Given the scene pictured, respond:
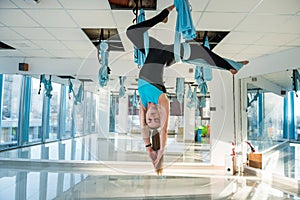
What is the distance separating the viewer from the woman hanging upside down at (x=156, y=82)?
139cm

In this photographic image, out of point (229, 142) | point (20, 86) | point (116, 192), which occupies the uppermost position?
point (20, 86)

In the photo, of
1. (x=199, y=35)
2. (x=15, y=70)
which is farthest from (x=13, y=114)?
(x=199, y=35)

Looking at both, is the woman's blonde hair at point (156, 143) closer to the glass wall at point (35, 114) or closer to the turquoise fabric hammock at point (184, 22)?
the turquoise fabric hammock at point (184, 22)

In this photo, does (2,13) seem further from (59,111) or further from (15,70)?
(59,111)

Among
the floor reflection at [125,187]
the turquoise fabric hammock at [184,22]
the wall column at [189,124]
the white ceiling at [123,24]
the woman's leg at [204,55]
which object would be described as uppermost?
the white ceiling at [123,24]

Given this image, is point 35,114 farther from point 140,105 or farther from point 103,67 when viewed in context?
point 140,105

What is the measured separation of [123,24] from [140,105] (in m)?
2.93

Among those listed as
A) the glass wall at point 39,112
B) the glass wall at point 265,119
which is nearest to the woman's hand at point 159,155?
the glass wall at point 39,112

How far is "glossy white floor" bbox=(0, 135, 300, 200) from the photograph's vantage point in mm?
4027

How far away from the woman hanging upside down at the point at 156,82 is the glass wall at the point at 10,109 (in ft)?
24.2

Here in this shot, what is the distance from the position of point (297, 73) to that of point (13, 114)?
7.64m

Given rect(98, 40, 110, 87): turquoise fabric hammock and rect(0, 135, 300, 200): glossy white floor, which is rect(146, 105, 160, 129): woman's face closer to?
rect(0, 135, 300, 200): glossy white floor

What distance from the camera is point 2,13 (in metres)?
3.75

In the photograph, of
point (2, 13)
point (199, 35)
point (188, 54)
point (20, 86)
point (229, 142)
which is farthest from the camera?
point (20, 86)
